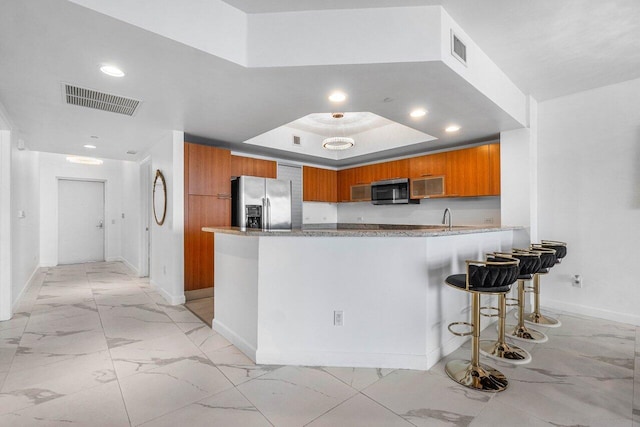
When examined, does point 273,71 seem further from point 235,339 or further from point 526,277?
point 526,277

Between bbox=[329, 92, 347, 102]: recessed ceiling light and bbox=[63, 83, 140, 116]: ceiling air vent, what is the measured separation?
1.91 metres

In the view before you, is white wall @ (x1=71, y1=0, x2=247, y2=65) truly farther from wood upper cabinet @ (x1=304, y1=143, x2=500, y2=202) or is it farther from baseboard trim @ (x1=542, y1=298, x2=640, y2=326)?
baseboard trim @ (x1=542, y1=298, x2=640, y2=326)

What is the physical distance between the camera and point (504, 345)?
2623mm

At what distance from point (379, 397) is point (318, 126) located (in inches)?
170

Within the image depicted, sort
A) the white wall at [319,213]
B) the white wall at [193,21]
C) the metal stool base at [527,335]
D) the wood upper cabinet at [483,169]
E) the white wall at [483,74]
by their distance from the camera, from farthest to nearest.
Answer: the white wall at [319,213] < the wood upper cabinet at [483,169] < the metal stool base at [527,335] < the white wall at [483,74] < the white wall at [193,21]

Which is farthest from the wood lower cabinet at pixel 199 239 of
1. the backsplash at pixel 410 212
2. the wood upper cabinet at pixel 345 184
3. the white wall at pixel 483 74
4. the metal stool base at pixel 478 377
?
the white wall at pixel 483 74

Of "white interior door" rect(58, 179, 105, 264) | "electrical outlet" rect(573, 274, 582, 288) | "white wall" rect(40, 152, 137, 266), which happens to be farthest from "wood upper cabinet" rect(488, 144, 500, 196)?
"white interior door" rect(58, 179, 105, 264)

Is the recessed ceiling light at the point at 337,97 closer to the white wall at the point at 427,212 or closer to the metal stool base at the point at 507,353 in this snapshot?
the metal stool base at the point at 507,353

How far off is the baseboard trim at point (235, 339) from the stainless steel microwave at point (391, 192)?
11.7 feet

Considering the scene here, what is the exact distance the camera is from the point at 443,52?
2.19m

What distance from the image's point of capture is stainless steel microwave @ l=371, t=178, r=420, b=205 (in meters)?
5.34

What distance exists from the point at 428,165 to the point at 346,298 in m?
3.40

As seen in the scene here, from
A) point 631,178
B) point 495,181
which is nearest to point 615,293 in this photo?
point 631,178

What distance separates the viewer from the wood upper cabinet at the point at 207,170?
4266 mm
